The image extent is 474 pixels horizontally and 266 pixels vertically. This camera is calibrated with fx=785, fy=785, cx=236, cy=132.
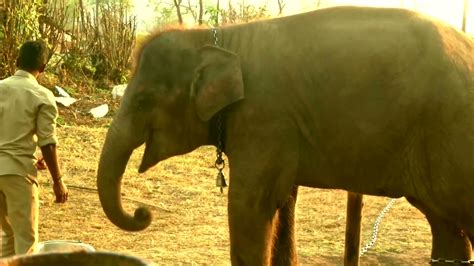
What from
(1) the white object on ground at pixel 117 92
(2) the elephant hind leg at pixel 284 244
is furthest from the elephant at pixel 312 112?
(1) the white object on ground at pixel 117 92

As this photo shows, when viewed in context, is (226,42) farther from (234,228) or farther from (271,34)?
(234,228)

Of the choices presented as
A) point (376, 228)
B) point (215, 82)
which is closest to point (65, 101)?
point (376, 228)

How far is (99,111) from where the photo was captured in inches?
504

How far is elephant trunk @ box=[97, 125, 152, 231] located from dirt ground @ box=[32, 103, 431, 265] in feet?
6.27

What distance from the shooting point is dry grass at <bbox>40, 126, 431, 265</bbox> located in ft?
21.0

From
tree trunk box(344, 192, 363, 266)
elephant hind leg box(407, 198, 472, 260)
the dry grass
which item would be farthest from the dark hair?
elephant hind leg box(407, 198, 472, 260)

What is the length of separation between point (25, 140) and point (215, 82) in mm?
1529

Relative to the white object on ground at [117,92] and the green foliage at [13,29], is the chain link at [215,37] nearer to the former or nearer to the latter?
the green foliage at [13,29]

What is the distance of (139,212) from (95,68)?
36.1 feet

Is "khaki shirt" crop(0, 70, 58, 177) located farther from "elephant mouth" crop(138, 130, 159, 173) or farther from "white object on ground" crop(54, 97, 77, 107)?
"white object on ground" crop(54, 97, 77, 107)

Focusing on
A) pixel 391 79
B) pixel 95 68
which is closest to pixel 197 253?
pixel 391 79

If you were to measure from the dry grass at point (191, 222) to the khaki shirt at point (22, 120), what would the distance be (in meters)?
1.68

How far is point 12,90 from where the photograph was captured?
4.81 m

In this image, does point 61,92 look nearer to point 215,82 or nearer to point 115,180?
point 115,180
